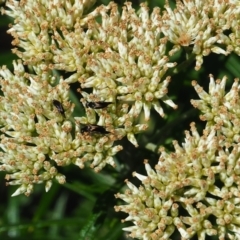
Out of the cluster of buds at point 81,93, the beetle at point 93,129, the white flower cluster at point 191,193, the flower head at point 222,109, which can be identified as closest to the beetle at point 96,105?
the cluster of buds at point 81,93

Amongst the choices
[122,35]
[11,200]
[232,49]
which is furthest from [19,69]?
[11,200]

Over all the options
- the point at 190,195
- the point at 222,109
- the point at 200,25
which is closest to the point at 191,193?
the point at 190,195

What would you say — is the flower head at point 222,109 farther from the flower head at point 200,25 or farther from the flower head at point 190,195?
the flower head at point 200,25

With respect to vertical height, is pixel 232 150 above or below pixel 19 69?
below

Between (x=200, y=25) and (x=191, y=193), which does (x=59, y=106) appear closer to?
(x=191, y=193)

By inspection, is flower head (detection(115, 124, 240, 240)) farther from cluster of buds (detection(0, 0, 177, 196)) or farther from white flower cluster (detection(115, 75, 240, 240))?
cluster of buds (detection(0, 0, 177, 196))

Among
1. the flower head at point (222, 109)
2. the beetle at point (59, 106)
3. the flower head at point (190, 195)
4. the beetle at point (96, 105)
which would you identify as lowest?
the flower head at point (190, 195)

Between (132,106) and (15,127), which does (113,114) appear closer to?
(132,106)

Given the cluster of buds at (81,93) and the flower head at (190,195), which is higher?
the cluster of buds at (81,93)

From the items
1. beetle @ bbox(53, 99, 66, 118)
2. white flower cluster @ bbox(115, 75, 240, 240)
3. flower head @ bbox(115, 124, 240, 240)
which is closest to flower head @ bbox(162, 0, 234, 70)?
white flower cluster @ bbox(115, 75, 240, 240)

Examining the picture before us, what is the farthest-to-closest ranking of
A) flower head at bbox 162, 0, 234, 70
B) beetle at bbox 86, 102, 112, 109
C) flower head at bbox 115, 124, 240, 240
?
flower head at bbox 162, 0, 234, 70 → beetle at bbox 86, 102, 112, 109 → flower head at bbox 115, 124, 240, 240

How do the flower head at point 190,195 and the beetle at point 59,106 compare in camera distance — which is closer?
the flower head at point 190,195
